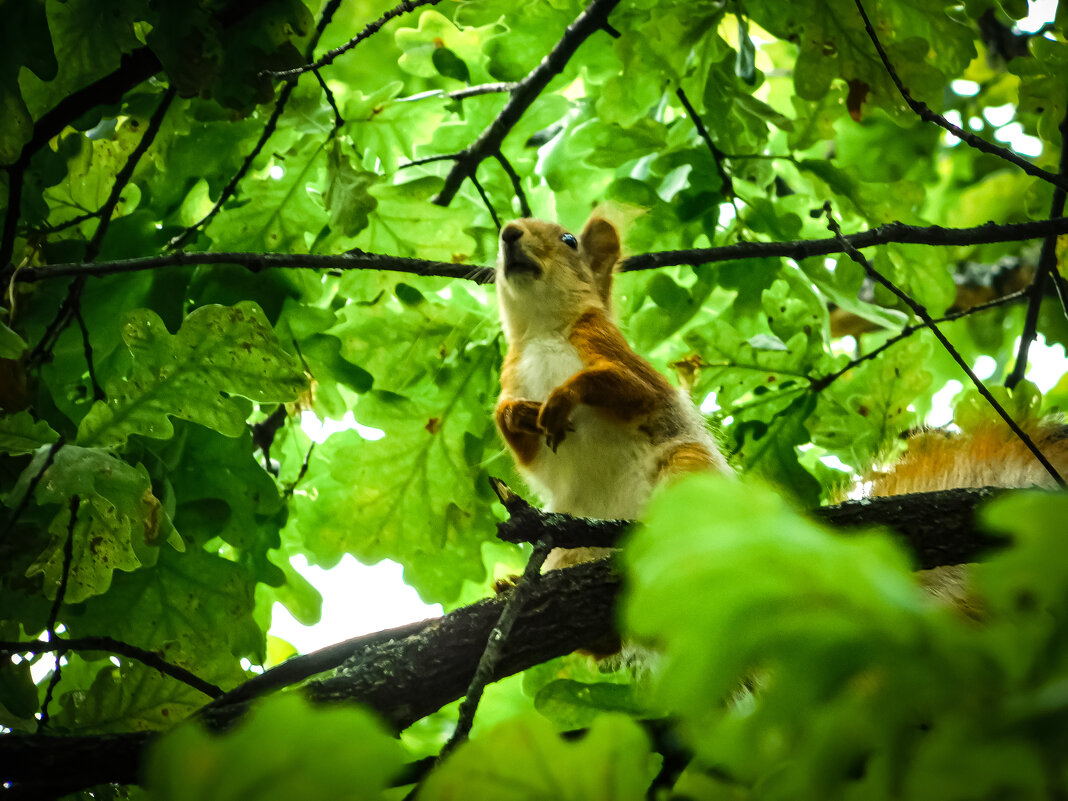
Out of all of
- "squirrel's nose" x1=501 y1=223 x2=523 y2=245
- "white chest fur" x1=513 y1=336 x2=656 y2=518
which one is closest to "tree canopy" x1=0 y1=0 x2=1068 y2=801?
"squirrel's nose" x1=501 y1=223 x2=523 y2=245

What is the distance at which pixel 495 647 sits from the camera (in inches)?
34.4

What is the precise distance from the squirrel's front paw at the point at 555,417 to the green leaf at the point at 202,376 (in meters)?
0.70

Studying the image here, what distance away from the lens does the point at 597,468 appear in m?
2.16

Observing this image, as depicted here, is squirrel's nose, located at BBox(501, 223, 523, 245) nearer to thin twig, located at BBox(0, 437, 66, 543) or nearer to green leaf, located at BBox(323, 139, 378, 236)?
green leaf, located at BBox(323, 139, 378, 236)

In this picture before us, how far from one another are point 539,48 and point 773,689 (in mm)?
2305

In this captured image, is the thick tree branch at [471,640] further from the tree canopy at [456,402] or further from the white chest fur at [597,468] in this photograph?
the white chest fur at [597,468]

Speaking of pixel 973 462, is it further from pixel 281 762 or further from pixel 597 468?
pixel 281 762

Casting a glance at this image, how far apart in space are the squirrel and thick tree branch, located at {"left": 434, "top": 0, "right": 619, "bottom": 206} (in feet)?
0.74

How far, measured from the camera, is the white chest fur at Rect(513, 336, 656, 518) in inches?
83.4

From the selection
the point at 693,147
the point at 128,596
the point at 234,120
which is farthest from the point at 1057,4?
the point at 128,596

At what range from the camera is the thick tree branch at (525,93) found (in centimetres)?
226

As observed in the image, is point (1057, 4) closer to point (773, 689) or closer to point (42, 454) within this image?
point (773, 689)

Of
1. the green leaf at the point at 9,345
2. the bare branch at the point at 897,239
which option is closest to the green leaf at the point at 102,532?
the green leaf at the point at 9,345

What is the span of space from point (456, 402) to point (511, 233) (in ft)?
1.68
